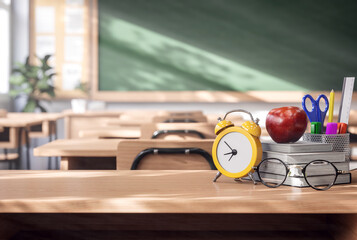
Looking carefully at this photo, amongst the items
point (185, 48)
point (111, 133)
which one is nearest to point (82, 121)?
point (185, 48)

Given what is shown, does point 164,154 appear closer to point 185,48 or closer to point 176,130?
point 176,130

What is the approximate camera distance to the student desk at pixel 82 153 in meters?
1.96

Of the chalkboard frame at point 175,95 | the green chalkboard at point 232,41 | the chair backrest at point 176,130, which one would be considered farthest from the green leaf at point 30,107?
the chair backrest at point 176,130

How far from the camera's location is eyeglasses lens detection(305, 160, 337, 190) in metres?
0.94

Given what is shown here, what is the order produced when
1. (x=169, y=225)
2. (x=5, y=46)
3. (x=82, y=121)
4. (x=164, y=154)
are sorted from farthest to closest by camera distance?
(x=5, y=46)
(x=82, y=121)
(x=164, y=154)
(x=169, y=225)

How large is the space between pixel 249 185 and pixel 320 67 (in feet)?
18.0

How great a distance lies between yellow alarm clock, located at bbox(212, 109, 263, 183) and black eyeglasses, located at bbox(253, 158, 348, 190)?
23 millimetres

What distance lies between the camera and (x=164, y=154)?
1.58m

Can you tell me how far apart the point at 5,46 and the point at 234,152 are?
562 centimetres

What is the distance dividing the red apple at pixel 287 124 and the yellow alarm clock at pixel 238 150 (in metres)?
0.05

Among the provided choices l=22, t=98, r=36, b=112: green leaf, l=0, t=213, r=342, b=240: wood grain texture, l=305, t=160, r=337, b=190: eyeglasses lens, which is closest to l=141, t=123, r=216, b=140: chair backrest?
l=0, t=213, r=342, b=240: wood grain texture

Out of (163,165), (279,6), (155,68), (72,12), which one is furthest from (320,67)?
(163,165)

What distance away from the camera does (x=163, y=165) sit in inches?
62.9

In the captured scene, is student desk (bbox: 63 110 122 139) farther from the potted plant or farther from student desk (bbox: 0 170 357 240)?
student desk (bbox: 0 170 357 240)
